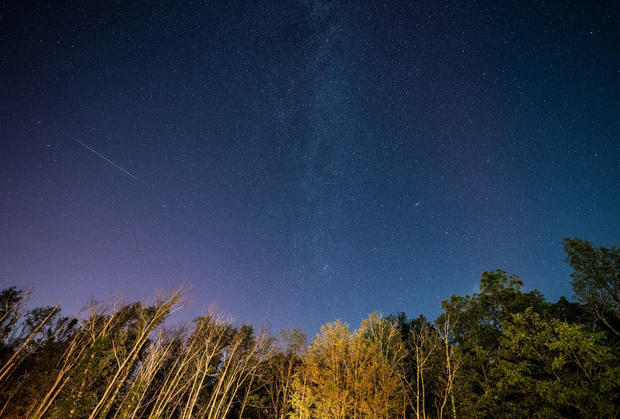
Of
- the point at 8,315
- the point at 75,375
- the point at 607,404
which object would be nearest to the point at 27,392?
the point at 8,315

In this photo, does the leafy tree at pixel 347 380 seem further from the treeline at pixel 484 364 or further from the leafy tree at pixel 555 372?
the leafy tree at pixel 555 372

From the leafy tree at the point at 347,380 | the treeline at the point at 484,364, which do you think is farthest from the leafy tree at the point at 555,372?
the leafy tree at the point at 347,380

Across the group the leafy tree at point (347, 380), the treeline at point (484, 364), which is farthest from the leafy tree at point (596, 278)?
the leafy tree at point (347, 380)

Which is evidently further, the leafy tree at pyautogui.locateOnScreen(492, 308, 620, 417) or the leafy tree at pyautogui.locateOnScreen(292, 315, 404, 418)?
the leafy tree at pyautogui.locateOnScreen(292, 315, 404, 418)

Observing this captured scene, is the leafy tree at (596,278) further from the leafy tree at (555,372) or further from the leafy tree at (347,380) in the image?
the leafy tree at (347,380)

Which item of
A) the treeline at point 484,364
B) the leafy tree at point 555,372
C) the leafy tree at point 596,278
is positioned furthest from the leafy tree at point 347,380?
the leafy tree at point 596,278

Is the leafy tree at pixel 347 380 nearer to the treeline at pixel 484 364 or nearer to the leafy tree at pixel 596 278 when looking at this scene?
the treeline at pixel 484 364

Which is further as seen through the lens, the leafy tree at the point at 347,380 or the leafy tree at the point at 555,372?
the leafy tree at the point at 347,380

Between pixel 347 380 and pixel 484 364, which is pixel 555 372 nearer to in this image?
pixel 484 364

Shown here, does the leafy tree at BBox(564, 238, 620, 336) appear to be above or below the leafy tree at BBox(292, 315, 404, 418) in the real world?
above

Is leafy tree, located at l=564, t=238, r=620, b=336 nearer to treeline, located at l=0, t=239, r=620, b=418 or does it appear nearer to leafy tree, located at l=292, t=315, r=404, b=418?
treeline, located at l=0, t=239, r=620, b=418

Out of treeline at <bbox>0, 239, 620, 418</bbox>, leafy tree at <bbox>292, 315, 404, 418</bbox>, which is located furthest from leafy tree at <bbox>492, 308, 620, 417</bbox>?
leafy tree at <bbox>292, 315, 404, 418</bbox>

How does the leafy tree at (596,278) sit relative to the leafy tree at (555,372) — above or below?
above

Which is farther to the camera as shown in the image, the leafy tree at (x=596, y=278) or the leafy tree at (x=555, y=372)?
the leafy tree at (x=596, y=278)
